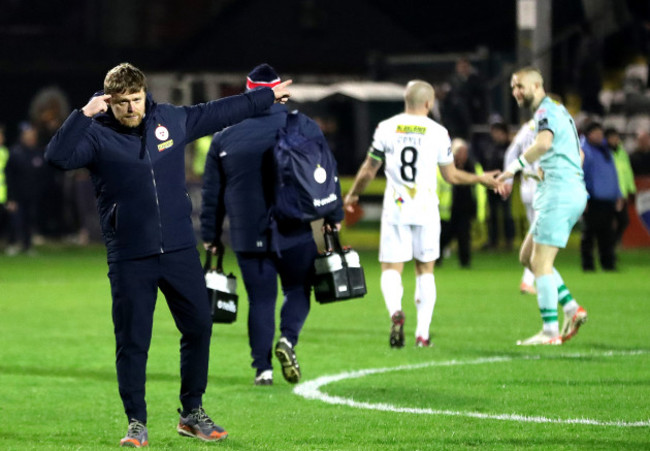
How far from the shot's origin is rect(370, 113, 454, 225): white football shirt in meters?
12.2

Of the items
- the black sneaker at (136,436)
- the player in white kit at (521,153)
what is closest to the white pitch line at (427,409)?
the black sneaker at (136,436)

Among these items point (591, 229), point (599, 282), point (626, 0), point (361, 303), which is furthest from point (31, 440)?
point (626, 0)

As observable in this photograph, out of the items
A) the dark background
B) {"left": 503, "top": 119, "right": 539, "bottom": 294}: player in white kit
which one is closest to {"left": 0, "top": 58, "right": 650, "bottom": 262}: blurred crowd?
{"left": 503, "top": 119, "right": 539, "bottom": 294}: player in white kit

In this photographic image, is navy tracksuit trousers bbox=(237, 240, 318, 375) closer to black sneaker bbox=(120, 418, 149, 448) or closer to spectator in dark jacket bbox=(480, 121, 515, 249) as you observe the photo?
black sneaker bbox=(120, 418, 149, 448)

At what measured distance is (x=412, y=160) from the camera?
40.1 feet

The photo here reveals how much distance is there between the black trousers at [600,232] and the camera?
21.7 m

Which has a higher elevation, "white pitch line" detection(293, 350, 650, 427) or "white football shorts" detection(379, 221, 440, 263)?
"white football shorts" detection(379, 221, 440, 263)

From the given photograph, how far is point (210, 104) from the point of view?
8117 mm

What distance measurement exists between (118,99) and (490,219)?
19.9 meters

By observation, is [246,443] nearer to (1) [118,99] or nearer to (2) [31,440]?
(2) [31,440]

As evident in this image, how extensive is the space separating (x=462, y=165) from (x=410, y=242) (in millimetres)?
9587

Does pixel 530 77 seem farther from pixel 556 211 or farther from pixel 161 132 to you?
pixel 161 132

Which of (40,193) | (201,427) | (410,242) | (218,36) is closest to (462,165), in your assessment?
(410,242)

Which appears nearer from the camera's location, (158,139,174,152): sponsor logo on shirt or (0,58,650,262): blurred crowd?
(158,139,174,152): sponsor logo on shirt
